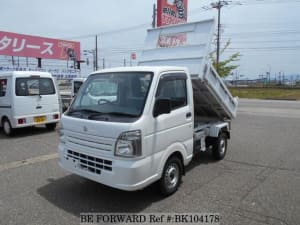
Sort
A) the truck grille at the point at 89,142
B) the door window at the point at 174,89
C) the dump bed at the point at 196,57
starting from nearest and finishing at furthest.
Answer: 1. the truck grille at the point at 89,142
2. the door window at the point at 174,89
3. the dump bed at the point at 196,57

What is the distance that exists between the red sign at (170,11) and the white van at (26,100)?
6592mm

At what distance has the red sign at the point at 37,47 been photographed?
52.0 ft

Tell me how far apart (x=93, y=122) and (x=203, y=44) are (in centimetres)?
265

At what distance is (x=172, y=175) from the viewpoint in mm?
4203

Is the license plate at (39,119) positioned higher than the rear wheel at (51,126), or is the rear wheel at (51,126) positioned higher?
the license plate at (39,119)

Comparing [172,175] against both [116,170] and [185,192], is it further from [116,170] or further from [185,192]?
[116,170]

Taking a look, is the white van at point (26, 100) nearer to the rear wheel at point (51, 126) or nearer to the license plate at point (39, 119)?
the license plate at point (39, 119)

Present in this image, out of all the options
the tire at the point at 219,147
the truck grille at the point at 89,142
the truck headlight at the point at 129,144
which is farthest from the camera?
the tire at the point at 219,147

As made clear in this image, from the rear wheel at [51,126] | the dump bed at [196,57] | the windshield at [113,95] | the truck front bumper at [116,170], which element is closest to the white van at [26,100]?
the rear wheel at [51,126]

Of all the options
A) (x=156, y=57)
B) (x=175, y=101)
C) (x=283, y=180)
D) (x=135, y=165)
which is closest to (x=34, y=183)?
(x=135, y=165)

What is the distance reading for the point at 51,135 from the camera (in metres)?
8.88

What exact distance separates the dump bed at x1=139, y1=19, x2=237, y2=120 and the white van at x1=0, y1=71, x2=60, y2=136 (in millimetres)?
4583

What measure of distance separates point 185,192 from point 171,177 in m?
0.37

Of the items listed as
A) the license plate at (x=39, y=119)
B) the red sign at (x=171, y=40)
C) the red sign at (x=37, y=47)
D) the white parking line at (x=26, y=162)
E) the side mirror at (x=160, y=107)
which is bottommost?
the white parking line at (x=26, y=162)
